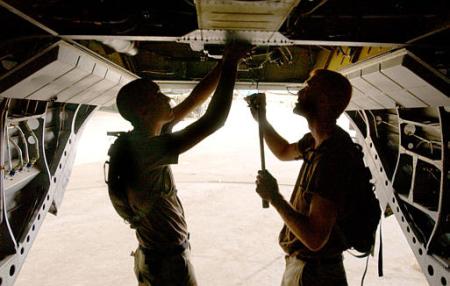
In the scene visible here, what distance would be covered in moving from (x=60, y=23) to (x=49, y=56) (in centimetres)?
20

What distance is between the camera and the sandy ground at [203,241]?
4.23m

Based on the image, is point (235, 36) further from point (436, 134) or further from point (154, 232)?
point (436, 134)

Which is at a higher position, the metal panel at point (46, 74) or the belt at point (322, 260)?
the metal panel at point (46, 74)

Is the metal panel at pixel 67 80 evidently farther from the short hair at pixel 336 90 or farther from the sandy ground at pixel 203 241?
the sandy ground at pixel 203 241

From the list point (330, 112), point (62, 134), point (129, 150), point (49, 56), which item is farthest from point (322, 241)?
point (62, 134)

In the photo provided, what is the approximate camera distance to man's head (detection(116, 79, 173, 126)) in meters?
1.84

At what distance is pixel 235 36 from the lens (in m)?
1.71

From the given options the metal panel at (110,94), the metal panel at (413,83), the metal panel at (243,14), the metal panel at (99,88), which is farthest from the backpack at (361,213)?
the metal panel at (110,94)

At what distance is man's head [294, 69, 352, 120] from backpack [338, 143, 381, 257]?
0.28 meters

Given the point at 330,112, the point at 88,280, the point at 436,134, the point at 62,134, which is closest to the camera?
the point at 330,112

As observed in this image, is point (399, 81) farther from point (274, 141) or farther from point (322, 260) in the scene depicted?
point (322, 260)

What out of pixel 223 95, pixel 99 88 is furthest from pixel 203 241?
pixel 223 95

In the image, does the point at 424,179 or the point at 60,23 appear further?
the point at 424,179

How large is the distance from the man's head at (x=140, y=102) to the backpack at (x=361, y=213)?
1179mm
